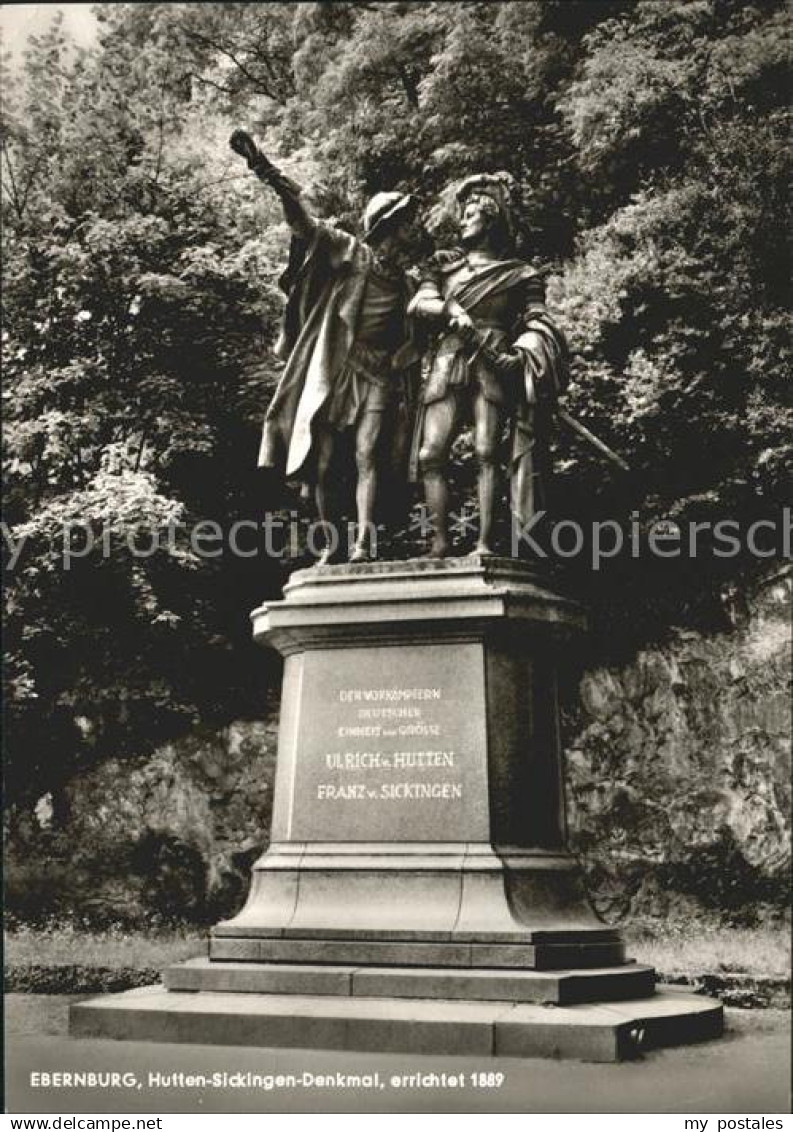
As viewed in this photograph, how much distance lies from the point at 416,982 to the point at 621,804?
9.19 metres

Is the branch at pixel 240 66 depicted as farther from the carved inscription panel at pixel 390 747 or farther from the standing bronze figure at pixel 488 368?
the carved inscription panel at pixel 390 747

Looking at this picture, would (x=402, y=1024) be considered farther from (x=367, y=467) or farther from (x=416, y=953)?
(x=367, y=467)

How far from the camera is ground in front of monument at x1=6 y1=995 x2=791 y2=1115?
5777mm

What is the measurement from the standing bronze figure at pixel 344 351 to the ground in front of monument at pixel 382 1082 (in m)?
3.37

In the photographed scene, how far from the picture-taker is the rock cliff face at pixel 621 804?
49.6 ft

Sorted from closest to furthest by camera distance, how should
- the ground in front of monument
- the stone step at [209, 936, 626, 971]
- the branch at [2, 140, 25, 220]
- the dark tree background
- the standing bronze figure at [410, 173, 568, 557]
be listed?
the ground in front of monument, the stone step at [209, 936, 626, 971], the standing bronze figure at [410, 173, 568, 557], the dark tree background, the branch at [2, 140, 25, 220]

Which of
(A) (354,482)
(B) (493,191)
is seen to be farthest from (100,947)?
(B) (493,191)

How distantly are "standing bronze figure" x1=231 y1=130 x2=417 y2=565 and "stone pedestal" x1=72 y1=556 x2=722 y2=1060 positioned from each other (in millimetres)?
937

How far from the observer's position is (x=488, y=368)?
8.57 m

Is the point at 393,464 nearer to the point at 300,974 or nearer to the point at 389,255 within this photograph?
the point at 389,255

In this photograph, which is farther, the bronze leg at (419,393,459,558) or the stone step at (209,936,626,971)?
the bronze leg at (419,393,459,558)

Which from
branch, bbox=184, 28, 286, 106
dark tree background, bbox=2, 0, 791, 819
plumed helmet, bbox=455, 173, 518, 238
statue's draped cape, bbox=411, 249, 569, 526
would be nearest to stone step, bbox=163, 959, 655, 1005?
statue's draped cape, bbox=411, 249, 569, 526

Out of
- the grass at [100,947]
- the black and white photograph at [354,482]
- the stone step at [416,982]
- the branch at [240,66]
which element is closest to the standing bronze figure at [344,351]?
the stone step at [416,982]

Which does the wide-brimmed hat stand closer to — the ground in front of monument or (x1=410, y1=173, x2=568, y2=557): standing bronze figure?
(x1=410, y1=173, x2=568, y2=557): standing bronze figure
